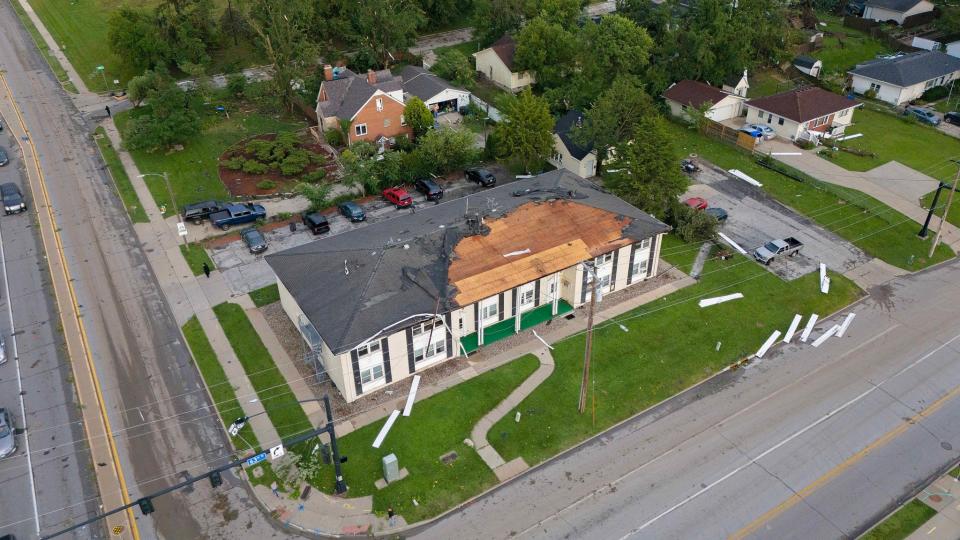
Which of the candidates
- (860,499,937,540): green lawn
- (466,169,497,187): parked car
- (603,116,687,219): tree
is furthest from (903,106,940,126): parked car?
(860,499,937,540): green lawn

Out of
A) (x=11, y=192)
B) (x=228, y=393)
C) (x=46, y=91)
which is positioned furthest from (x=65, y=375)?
(x=46, y=91)

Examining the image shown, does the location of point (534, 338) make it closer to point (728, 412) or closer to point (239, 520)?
point (728, 412)

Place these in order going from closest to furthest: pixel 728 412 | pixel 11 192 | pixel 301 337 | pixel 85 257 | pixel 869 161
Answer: pixel 728 412, pixel 301 337, pixel 85 257, pixel 11 192, pixel 869 161

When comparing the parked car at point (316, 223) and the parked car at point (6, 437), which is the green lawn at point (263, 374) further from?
the parked car at point (6, 437)

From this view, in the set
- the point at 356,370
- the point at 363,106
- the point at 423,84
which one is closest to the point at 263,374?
the point at 356,370

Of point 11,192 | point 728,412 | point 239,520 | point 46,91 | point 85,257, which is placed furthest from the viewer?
point 46,91

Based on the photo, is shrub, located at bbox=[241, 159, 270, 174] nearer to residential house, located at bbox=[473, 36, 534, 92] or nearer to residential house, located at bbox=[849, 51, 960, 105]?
residential house, located at bbox=[473, 36, 534, 92]

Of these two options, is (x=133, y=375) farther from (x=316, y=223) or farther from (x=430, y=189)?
(x=430, y=189)
